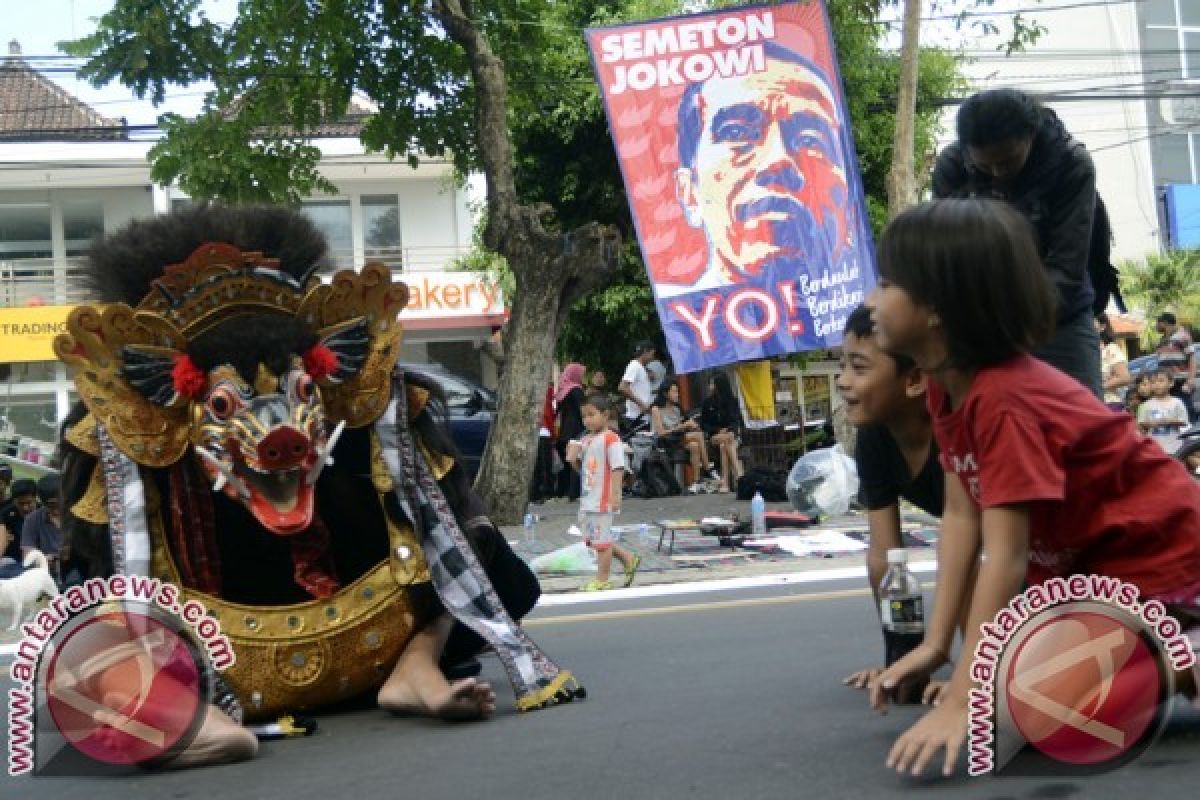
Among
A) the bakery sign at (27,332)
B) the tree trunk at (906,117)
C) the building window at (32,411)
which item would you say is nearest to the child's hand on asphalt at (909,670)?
the tree trunk at (906,117)

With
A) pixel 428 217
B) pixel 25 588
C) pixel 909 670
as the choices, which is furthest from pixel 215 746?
pixel 428 217

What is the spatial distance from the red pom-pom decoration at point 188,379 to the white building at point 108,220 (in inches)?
776

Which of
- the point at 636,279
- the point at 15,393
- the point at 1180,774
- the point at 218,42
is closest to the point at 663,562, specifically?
the point at 218,42

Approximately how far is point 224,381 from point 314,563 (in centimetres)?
66

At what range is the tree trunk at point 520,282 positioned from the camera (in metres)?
12.8

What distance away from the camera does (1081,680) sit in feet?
10.5

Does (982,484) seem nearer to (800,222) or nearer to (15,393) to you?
(800,222)

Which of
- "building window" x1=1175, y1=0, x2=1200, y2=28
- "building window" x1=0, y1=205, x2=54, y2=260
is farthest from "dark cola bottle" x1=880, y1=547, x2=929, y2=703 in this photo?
"building window" x1=1175, y1=0, x2=1200, y2=28

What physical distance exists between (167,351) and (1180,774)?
2.98 metres

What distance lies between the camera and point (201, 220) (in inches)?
191

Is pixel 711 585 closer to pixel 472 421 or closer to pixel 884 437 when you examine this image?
pixel 884 437

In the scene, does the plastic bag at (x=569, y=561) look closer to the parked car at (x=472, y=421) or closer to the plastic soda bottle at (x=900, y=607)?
the plastic soda bottle at (x=900, y=607)

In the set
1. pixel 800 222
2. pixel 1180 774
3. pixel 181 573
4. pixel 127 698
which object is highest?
pixel 800 222

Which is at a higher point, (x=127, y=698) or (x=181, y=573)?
(x=181, y=573)
